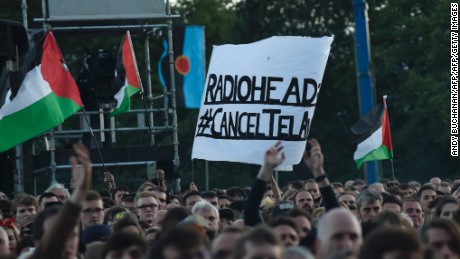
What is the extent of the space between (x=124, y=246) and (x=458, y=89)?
39194mm

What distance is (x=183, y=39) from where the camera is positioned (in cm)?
3147

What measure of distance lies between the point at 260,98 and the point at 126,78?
6.30 metres

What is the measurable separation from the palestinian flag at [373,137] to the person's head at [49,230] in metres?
9.28

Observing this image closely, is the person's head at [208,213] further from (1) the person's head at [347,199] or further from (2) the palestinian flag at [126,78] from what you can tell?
(2) the palestinian flag at [126,78]

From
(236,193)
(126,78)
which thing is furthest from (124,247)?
(126,78)

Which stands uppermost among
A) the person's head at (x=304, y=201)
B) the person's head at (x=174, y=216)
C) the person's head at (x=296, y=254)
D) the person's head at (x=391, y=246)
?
the person's head at (x=391, y=246)

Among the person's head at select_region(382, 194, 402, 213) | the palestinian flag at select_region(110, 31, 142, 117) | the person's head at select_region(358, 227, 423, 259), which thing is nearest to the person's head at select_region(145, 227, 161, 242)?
the person's head at select_region(382, 194, 402, 213)

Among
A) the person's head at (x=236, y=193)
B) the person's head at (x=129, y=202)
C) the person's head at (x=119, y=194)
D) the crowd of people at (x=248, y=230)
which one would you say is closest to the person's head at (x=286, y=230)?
the crowd of people at (x=248, y=230)

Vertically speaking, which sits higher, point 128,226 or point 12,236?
point 128,226

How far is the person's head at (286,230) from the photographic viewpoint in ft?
35.4

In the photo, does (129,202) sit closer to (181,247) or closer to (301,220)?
(301,220)

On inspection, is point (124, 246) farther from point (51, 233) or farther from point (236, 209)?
point (236, 209)

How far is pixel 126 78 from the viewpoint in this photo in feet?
75.9

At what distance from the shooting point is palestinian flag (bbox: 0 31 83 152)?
18312mm
